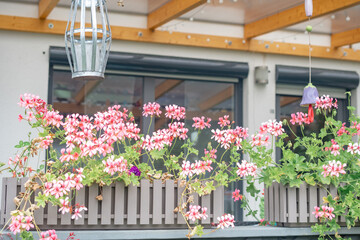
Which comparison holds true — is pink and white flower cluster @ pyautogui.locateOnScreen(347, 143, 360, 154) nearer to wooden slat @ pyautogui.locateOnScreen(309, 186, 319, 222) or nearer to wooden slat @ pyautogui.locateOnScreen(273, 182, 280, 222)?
wooden slat @ pyautogui.locateOnScreen(309, 186, 319, 222)

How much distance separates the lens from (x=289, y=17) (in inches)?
231

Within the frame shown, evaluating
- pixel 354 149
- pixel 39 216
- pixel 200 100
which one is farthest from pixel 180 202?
pixel 200 100

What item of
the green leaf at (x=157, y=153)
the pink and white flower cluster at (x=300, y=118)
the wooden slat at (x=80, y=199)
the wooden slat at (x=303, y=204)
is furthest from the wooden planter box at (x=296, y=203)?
the wooden slat at (x=80, y=199)

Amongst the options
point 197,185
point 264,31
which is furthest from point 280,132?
point 264,31

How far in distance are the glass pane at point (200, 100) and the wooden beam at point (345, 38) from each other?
1.41 m

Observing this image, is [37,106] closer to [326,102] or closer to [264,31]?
[326,102]

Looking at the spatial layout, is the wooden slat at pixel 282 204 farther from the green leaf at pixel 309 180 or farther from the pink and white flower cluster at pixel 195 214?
the pink and white flower cluster at pixel 195 214

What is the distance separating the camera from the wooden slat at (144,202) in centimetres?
242

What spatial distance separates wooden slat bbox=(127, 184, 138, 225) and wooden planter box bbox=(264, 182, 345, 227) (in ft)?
2.33

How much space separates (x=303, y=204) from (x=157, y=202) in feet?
2.35

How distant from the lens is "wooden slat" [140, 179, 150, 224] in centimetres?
242

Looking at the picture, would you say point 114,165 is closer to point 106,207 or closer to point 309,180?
point 106,207

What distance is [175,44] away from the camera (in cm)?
633

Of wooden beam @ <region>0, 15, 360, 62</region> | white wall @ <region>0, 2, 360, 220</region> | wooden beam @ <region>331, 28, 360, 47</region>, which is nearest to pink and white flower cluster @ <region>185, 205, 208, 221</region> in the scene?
white wall @ <region>0, 2, 360, 220</region>
